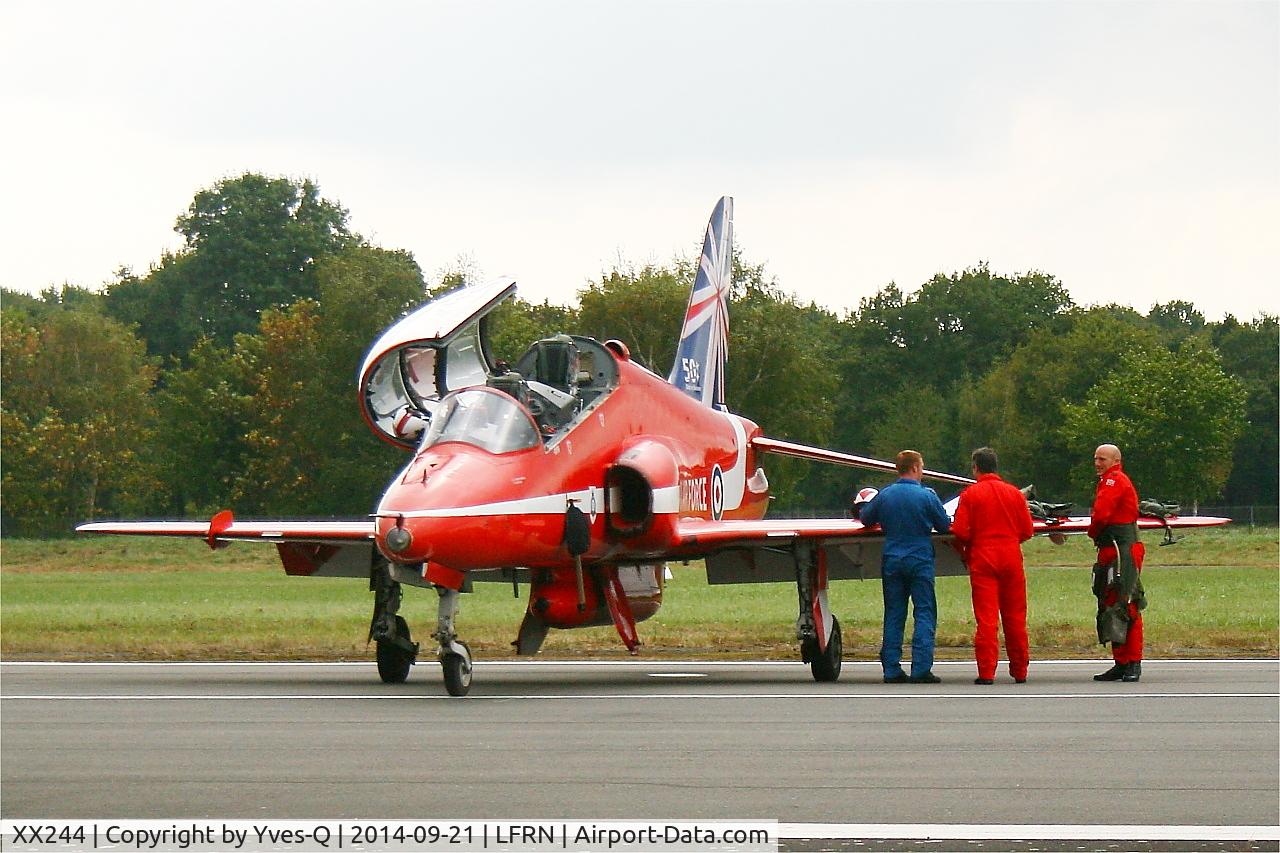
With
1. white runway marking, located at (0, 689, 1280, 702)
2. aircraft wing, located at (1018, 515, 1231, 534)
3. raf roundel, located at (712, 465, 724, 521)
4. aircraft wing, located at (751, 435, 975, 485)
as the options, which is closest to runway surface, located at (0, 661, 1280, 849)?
white runway marking, located at (0, 689, 1280, 702)

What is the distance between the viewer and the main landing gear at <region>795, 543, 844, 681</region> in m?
16.4

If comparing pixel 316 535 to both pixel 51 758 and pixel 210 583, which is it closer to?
pixel 51 758

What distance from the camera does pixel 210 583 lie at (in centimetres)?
4459

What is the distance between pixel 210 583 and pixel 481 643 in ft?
80.9

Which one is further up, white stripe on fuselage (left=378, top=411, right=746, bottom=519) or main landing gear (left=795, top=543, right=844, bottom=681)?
white stripe on fuselage (left=378, top=411, right=746, bottom=519)

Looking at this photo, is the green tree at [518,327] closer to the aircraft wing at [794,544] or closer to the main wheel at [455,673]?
the aircraft wing at [794,544]

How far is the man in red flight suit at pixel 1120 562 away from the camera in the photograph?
15242mm

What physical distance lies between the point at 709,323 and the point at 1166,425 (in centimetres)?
6755

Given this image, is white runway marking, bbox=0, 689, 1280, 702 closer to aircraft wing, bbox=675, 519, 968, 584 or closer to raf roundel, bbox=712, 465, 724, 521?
aircraft wing, bbox=675, 519, 968, 584

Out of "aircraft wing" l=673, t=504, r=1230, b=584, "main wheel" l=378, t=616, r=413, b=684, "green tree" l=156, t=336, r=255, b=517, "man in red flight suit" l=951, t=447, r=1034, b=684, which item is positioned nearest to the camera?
"man in red flight suit" l=951, t=447, r=1034, b=684

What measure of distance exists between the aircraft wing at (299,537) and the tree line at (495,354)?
158ft

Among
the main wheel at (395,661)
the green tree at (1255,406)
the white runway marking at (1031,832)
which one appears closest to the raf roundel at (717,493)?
the main wheel at (395,661)

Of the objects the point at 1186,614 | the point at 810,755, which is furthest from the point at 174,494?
the point at 810,755

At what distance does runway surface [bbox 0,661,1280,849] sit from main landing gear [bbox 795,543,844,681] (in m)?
0.54
